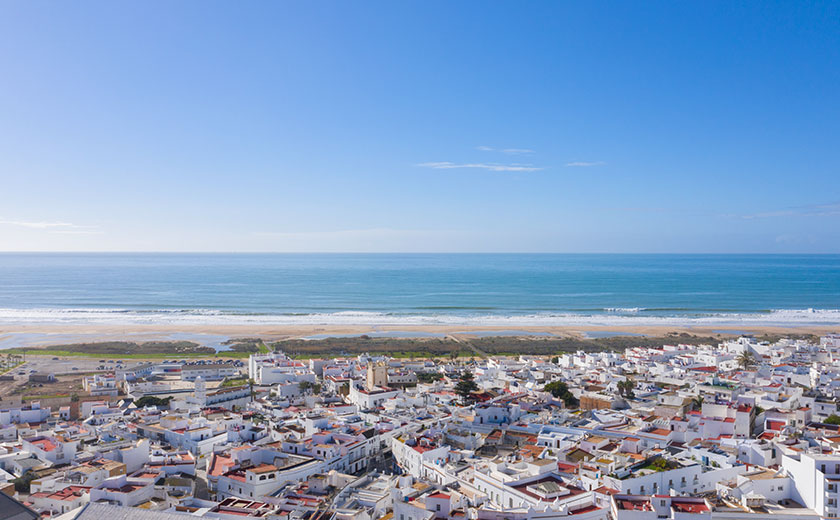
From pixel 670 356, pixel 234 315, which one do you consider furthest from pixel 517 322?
pixel 234 315

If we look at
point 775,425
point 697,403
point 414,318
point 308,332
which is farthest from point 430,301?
point 775,425

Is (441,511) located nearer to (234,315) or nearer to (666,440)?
(666,440)

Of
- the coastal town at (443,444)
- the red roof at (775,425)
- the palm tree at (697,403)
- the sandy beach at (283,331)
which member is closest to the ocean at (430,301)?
the sandy beach at (283,331)

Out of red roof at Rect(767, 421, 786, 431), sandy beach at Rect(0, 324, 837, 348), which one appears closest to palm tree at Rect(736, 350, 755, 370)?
red roof at Rect(767, 421, 786, 431)

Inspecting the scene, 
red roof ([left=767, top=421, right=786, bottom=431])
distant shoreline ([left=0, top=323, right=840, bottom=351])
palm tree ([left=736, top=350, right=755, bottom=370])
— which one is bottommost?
distant shoreline ([left=0, top=323, right=840, bottom=351])

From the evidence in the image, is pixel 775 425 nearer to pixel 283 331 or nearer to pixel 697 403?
pixel 697 403

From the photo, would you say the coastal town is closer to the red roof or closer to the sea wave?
the red roof

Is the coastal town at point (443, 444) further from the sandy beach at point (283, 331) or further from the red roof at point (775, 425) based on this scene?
the sandy beach at point (283, 331)
